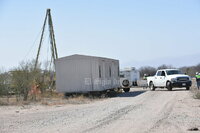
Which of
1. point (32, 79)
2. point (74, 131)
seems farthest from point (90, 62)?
point (74, 131)

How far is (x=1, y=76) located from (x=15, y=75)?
1.18 m

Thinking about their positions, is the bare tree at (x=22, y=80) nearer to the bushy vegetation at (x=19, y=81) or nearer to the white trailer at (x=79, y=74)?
the bushy vegetation at (x=19, y=81)

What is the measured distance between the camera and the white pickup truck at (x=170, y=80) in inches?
1267

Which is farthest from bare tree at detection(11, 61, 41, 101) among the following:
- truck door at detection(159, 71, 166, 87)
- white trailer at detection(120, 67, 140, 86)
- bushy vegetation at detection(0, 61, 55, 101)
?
white trailer at detection(120, 67, 140, 86)

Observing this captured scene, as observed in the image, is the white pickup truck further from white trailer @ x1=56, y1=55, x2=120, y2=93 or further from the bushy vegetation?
the bushy vegetation

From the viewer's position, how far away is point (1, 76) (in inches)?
1120

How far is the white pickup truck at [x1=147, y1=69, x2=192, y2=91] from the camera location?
1267 inches

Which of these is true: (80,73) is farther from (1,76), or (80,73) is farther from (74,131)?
(74,131)

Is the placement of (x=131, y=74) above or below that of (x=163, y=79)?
above

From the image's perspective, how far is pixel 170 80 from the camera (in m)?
32.6

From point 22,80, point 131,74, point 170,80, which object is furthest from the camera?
Answer: point 131,74

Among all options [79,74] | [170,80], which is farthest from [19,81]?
[170,80]

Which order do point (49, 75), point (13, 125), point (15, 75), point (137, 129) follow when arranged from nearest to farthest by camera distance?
point (137, 129)
point (13, 125)
point (15, 75)
point (49, 75)

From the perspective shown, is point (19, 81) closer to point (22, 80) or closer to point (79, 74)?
point (22, 80)
